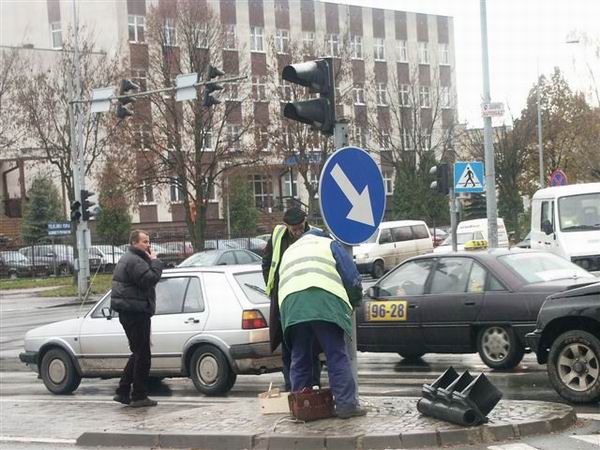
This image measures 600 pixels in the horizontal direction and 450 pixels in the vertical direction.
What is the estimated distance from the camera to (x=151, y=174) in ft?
135

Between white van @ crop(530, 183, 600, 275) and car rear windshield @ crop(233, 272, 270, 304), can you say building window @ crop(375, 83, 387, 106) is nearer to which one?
white van @ crop(530, 183, 600, 275)

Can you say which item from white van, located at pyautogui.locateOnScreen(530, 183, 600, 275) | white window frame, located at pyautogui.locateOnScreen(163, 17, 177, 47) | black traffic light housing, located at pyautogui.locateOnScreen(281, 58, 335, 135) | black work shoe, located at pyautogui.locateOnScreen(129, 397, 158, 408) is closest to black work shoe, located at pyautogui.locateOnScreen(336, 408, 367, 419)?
black traffic light housing, located at pyautogui.locateOnScreen(281, 58, 335, 135)

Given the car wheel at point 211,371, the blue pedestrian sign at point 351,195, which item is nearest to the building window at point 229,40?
the car wheel at point 211,371

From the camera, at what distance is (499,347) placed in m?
11.7

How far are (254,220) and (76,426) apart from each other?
53232 millimetres

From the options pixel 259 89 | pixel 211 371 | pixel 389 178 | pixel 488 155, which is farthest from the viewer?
pixel 389 178

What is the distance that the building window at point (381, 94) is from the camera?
5939 cm

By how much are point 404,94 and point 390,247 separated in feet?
79.4

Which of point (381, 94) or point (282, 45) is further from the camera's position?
point (381, 94)

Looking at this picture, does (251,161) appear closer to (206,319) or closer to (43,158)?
(43,158)

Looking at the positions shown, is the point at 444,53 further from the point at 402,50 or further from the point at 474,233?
the point at 474,233

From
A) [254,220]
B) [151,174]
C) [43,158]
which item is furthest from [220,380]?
[254,220]

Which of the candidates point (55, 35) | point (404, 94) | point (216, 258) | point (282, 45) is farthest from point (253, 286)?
point (55, 35)

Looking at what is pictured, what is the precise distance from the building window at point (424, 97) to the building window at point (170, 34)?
22.3m
